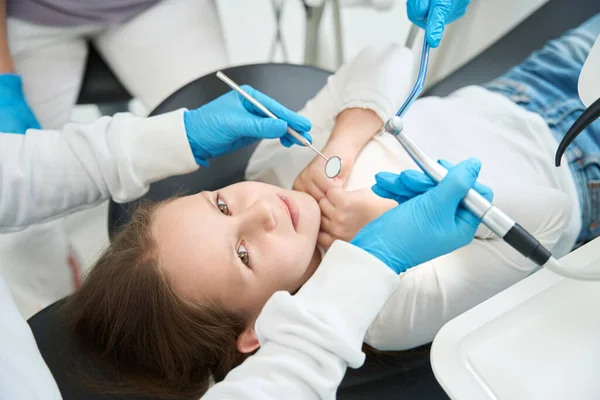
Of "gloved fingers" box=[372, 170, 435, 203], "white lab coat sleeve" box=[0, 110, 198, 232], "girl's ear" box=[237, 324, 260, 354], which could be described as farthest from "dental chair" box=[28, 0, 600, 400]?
"gloved fingers" box=[372, 170, 435, 203]

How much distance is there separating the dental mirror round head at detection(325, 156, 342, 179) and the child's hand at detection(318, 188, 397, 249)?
4cm

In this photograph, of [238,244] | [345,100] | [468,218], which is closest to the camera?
[468,218]

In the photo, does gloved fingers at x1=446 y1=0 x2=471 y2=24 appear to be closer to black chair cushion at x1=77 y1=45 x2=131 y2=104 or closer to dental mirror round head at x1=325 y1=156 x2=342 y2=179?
dental mirror round head at x1=325 y1=156 x2=342 y2=179

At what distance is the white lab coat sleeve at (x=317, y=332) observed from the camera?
1.99 feet

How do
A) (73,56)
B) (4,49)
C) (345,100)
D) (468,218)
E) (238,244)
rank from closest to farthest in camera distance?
(468,218) < (238,244) < (345,100) < (4,49) < (73,56)

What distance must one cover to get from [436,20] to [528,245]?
492mm

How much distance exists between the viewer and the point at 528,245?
0.57 meters

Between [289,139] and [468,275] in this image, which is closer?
[468,275]

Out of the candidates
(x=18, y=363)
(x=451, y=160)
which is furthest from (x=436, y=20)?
(x=18, y=363)

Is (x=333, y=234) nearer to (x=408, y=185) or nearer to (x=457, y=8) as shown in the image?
(x=408, y=185)

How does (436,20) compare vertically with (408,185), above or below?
above

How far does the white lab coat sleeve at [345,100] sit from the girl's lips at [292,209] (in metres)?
0.23

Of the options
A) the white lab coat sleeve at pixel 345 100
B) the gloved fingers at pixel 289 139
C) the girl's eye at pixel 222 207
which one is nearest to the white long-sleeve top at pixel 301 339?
the girl's eye at pixel 222 207

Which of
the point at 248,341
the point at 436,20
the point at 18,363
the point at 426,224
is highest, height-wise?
the point at 436,20
